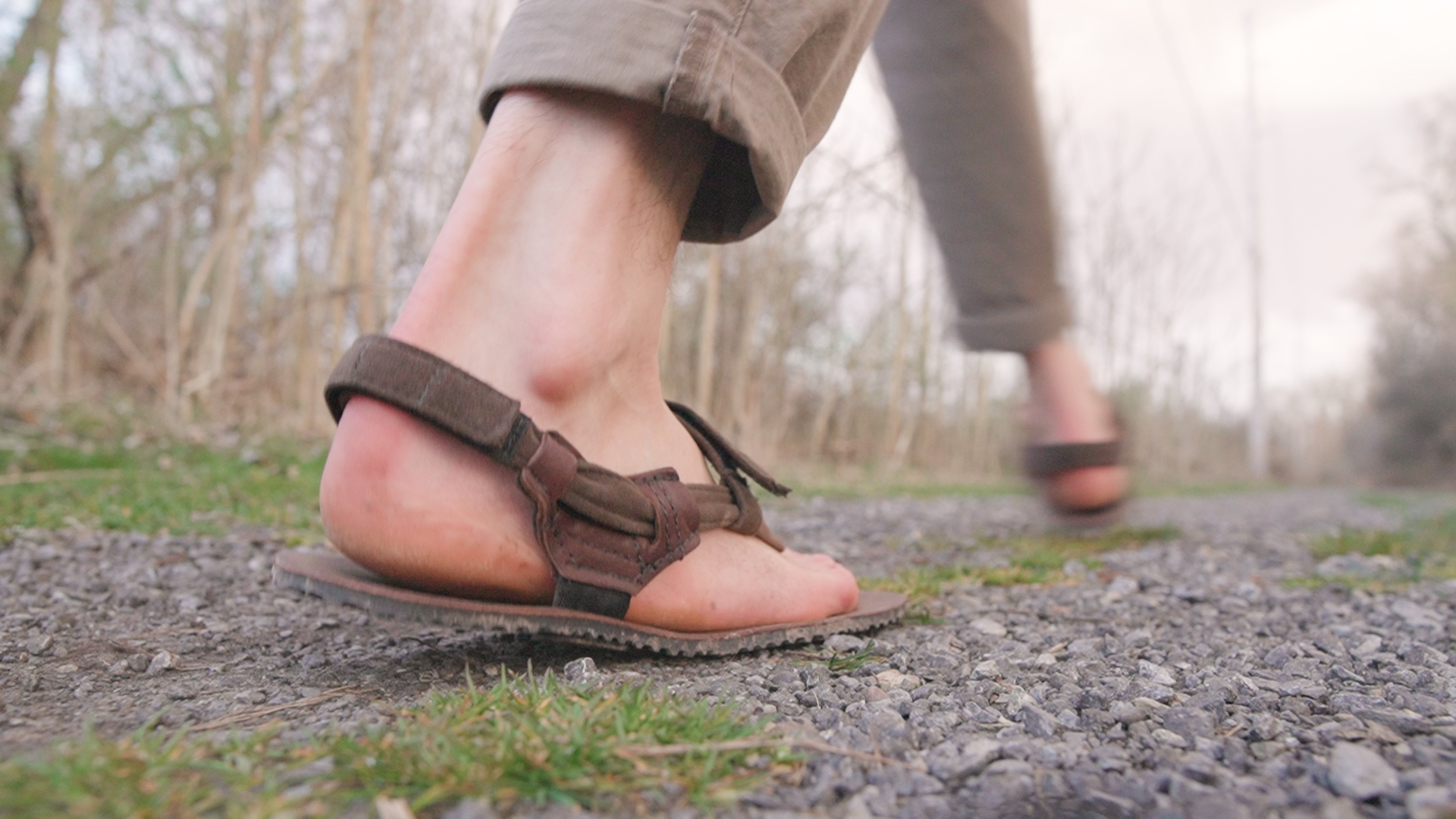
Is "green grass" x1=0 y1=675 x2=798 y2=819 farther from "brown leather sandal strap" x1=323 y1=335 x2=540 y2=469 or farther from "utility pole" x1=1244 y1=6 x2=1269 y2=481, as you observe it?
"utility pole" x1=1244 y1=6 x2=1269 y2=481

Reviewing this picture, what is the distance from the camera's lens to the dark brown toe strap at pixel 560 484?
89 cm

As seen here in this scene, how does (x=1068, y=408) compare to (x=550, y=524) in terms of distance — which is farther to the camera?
(x=1068, y=408)

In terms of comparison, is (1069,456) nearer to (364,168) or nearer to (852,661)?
(852,661)

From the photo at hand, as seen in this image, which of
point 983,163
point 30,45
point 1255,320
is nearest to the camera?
point 983,163

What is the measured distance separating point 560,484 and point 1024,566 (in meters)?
1.27

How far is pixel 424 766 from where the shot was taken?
24.2 inches

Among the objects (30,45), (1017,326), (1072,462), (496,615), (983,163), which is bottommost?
(496,615)

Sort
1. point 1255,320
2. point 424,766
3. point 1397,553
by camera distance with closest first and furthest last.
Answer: point 424,766 → point 1397,553 → point 1255,320

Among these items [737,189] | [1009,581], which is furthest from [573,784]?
[1009,581]

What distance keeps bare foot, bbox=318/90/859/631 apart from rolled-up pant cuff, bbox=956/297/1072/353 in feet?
3.35

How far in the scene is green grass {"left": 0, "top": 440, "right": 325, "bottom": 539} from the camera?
79.9 inches

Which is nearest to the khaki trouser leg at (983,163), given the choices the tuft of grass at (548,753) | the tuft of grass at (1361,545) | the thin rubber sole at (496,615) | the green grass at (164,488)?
the thin rubber sole at (496,615)

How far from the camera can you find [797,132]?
103 cm

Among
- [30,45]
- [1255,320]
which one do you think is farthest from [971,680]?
[1255,320]
